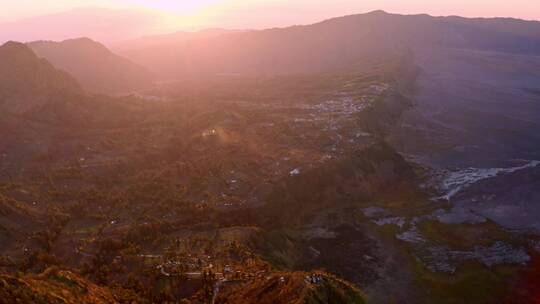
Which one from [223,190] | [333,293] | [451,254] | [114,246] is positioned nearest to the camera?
[333,293]

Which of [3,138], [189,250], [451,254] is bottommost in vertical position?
[451,254]

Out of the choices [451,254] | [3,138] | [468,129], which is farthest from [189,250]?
[468,129]

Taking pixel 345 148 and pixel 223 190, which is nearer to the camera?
pixel 223 190

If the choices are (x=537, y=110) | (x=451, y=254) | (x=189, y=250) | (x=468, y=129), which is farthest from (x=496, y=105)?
(x=189, y=250)

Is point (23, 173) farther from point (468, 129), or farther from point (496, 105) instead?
point (496, 105)

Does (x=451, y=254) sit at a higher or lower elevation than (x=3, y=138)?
lower

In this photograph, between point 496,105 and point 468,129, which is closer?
point 468,129

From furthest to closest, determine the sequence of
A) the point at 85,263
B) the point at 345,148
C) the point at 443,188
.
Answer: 1. the point at 345,148
2. the point at 443,188
3. the point at 85,263

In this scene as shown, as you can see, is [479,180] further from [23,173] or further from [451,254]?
[23,173]

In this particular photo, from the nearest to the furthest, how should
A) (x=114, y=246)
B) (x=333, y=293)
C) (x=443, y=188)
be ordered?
(x=333, y=293), (x=114, y=246), (x=443, y=188)
